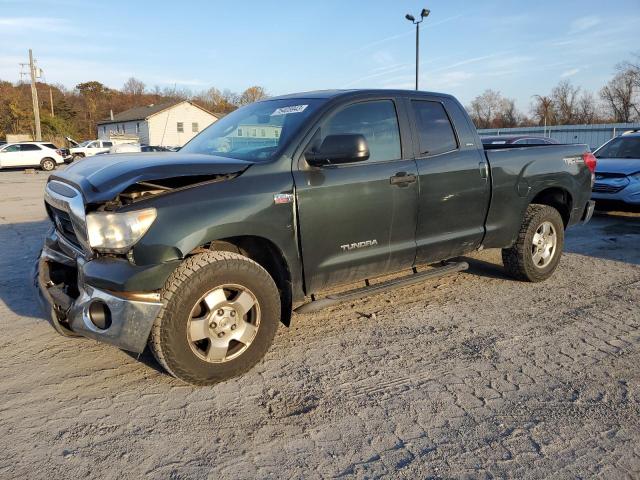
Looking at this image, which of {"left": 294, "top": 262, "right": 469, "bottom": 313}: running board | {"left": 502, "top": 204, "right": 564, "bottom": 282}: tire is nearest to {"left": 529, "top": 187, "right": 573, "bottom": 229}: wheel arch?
{"left": 502, "top": 204, "right": 564, "bottom": 282}: tire

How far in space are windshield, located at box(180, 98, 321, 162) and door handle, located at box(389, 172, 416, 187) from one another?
830 mm

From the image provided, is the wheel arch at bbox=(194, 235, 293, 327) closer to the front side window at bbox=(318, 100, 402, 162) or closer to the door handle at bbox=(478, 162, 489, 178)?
the front side window at bbox=(318, 100, 402, 162)

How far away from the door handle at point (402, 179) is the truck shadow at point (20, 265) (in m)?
2.78

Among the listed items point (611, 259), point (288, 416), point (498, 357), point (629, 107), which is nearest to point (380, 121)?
point (498, 357)

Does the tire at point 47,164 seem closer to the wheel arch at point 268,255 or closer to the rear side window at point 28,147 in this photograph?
the rear side window at point 28,147

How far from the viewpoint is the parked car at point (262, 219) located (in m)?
2.94

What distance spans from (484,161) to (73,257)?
355cm

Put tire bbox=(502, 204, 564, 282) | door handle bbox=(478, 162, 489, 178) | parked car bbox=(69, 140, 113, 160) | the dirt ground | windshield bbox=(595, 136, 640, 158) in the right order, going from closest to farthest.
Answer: the dirt ground → door handle bbox=(478, 162, 489, 178) → tire bbox=(502, 204, 564, 282) → windshield bbox=(595, 136, 640, 158) → parked car bbox=(69, 140, 113, 160)

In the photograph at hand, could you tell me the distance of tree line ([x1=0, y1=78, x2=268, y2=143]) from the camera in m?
60.2

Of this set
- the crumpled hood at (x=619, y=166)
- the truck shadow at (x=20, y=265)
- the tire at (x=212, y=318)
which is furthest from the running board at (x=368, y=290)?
the crumpled hood at (x=619, y=166)

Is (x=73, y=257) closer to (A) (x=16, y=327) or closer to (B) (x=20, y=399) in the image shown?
(B) (x=20, y=399)

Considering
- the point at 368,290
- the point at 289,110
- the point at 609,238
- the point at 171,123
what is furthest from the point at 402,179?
the point at 171,123

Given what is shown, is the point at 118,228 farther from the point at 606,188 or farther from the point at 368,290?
the point at 606,188

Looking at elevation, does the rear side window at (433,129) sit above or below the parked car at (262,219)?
A: above
